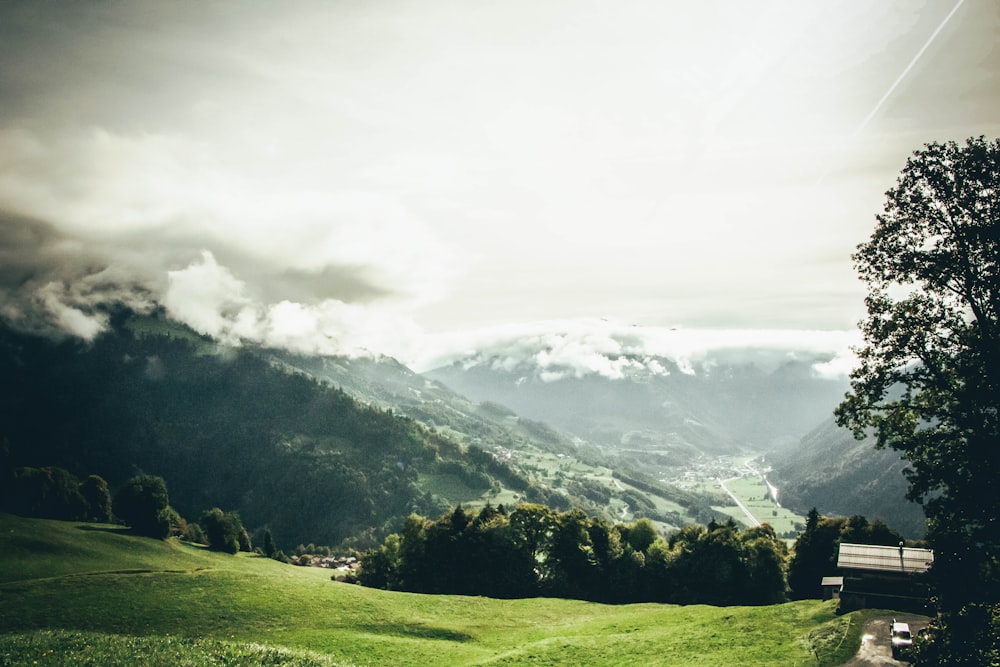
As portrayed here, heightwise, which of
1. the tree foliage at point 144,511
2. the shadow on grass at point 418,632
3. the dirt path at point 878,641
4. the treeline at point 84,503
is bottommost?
the treeline at point 84,503

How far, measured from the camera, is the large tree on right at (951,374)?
68.2 ft

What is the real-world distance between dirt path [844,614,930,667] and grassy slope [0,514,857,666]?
2.94ft

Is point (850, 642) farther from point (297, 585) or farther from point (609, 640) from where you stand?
point (297, 585)

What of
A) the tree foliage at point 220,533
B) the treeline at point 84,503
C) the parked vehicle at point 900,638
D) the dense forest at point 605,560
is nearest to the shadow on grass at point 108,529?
the treeline at point 84,503

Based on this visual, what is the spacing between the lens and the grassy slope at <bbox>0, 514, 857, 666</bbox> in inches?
1271

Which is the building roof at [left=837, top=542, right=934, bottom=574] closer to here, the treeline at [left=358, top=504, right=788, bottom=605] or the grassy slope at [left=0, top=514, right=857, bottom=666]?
the grassy slope at [left=0, top=514, right=857, bottom=666]

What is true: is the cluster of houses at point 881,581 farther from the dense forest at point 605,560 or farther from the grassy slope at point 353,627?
the dense forest at point 605,560

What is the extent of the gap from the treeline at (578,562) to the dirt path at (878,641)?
5095cm

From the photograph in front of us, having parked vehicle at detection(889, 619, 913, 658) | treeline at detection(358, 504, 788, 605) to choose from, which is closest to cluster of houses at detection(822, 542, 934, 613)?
parked vehicle at detection(889, 619, 913, 658)

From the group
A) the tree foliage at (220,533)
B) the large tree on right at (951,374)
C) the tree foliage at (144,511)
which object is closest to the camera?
the large tree on right at (951,374)

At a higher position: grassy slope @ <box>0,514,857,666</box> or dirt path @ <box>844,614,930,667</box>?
dirt path @ <box>844,614,930,667</box>

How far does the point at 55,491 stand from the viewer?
6029 inches

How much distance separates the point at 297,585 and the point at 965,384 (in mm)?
65732

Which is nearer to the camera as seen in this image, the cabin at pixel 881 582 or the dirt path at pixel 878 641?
the dirt path at pixel 878 641
